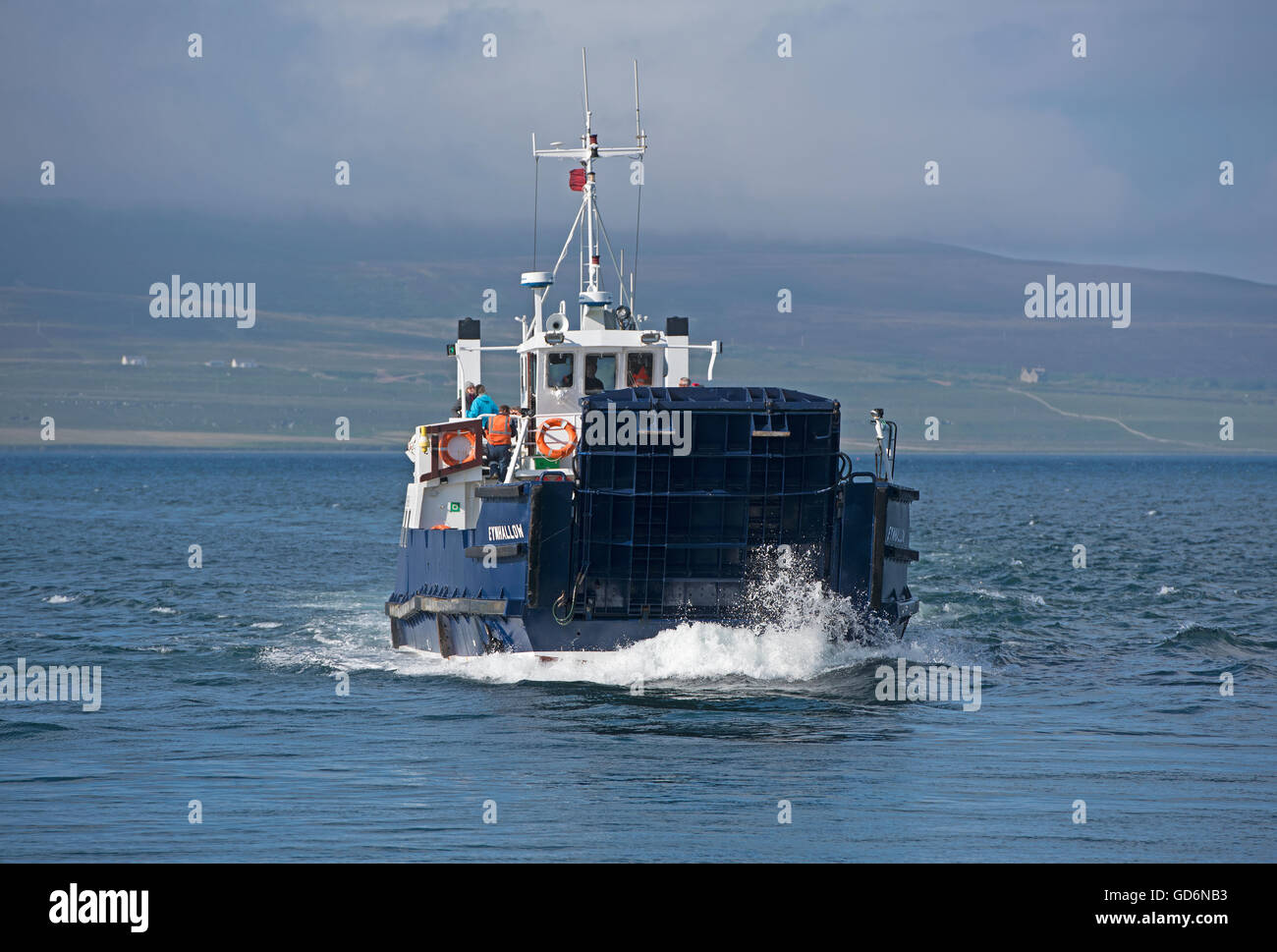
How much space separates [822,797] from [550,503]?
6.97 meters

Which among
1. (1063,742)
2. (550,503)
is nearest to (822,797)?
(1063,742)

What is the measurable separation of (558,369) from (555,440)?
2.04m

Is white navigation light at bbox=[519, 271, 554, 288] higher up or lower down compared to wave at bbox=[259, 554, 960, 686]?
higher up

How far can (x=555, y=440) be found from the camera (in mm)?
23328

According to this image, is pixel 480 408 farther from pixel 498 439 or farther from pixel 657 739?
pixel 657 739

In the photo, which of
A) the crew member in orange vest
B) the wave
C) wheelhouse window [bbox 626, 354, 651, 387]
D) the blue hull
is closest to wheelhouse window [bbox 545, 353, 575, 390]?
wheelhouse window [bbox 626, 354, 651, 387]

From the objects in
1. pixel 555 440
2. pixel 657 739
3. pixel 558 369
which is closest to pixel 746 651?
pixel 657 739

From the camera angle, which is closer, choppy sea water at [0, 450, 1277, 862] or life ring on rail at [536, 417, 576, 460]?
choppy sea water at [0, 450, 1277, 862]

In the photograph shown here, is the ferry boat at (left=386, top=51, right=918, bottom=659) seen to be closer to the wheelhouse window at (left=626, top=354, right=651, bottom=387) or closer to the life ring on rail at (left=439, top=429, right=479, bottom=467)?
the life ring on rail at (left=439, top=429, right=479, bottom=467)

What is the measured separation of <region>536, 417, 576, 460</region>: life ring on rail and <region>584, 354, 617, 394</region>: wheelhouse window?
5.47 feet

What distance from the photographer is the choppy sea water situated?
1355 cm
